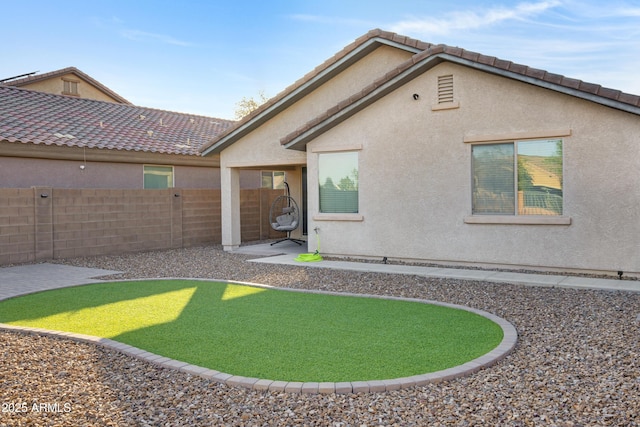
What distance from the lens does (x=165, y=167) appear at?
20.5 metres

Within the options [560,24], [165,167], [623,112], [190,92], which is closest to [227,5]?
[165,167]

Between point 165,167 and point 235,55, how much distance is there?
1287 centimetres

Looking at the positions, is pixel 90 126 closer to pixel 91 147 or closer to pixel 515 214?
pixel 91 147

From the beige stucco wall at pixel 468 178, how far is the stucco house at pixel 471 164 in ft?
0.08

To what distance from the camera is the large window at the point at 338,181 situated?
13438 millimetres

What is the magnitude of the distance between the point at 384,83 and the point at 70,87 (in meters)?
24.1

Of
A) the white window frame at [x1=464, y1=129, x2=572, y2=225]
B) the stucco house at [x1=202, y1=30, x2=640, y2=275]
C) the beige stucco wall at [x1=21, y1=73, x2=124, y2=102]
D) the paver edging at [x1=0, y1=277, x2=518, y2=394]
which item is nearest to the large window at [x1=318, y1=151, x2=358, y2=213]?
the stucco house at [x1=202, y1=30, x2=640, y2=275]

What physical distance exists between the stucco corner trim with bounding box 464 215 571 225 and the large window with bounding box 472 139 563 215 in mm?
139

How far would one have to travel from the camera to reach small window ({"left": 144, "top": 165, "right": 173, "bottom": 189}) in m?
19.9

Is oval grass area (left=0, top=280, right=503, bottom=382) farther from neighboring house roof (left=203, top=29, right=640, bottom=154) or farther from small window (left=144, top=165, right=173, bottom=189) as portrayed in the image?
small window (left=144, top=165, right=173, bottom=189)

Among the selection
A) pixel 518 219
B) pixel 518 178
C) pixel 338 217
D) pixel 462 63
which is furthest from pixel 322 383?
pixel 338 217

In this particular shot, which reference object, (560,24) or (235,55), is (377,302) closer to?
(560,24)

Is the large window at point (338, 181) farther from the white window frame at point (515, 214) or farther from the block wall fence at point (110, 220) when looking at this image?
the block wall fence at point (110, 220)

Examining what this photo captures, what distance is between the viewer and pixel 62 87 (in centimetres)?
2958
